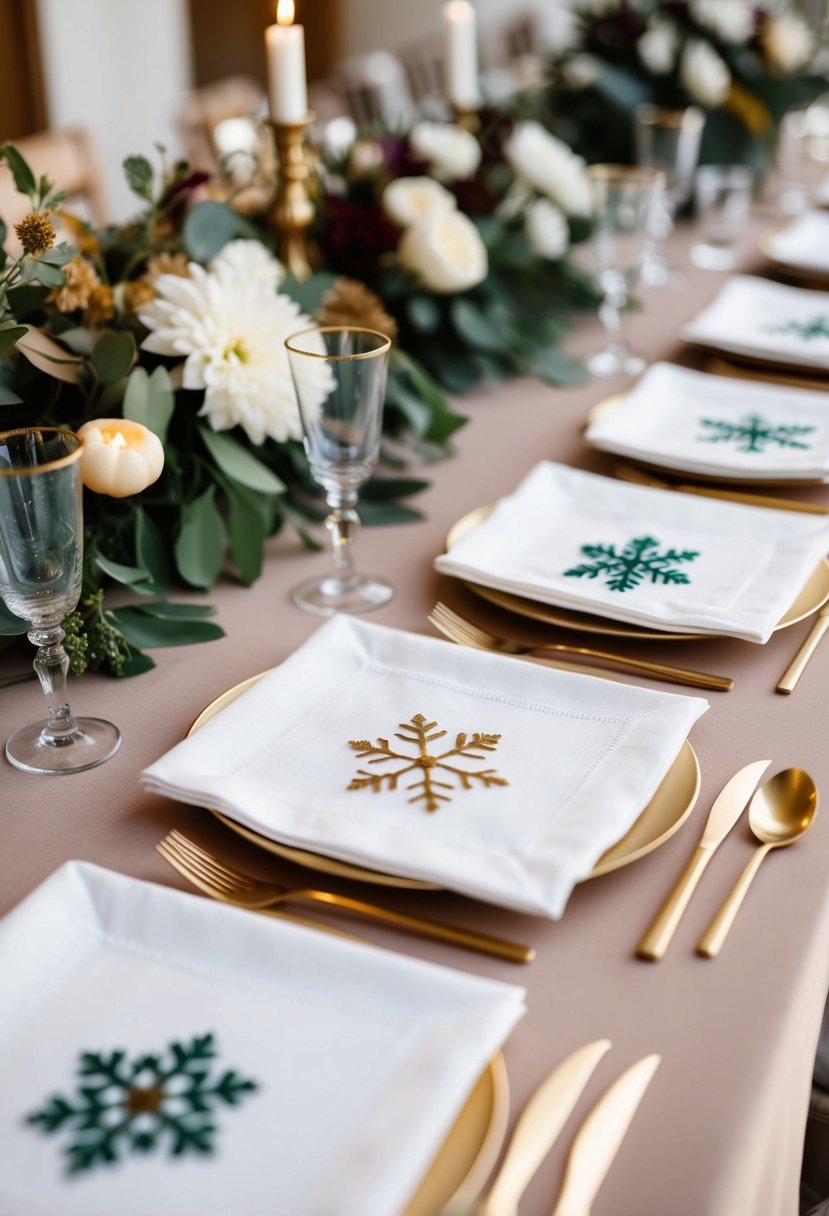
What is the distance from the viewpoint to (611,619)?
1.00 m

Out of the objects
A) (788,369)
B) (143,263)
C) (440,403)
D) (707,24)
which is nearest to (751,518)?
(440,403)

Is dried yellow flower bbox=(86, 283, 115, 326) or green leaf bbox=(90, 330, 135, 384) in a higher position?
dried yellow flower bbox=(86, 283, 115, 326)

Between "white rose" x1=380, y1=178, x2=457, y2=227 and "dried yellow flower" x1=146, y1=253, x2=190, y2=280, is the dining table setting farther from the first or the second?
"white rose" x1=380, y1=178, x2=457, y2=227

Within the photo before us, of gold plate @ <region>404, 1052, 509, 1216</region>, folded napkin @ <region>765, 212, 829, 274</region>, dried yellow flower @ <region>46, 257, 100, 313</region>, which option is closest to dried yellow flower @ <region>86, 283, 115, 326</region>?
dried yellow flower @ <region>46, 257, 100, 313</region>

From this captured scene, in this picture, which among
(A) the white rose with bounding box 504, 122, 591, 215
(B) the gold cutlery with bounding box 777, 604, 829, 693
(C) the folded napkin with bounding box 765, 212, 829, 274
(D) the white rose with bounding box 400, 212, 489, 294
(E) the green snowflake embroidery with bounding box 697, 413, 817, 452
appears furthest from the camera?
(C) the folded napkin with bounding box 765, 212, 829, 274

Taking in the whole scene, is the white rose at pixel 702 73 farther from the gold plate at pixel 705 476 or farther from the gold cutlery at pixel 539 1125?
the gold cutlery at pixel 539 1125

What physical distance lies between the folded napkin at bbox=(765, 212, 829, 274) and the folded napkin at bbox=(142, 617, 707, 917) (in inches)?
50.7

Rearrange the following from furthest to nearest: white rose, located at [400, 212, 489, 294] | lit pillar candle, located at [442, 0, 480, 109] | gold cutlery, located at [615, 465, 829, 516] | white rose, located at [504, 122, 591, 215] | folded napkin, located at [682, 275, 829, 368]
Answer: lit pillar candle, located at [442, 0, 480, 109]
white rose, located at [504, 122, 591, 215]
folded napkin, located at [682, 275, 829, 368]
white rose, located at [400, 212, 489, 294]
gold cutlery, located at [615, 465, 829, 516]

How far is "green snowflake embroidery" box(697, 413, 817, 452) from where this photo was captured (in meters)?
1.29

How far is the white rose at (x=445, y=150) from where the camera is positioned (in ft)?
5.28

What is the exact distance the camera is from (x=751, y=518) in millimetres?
1110

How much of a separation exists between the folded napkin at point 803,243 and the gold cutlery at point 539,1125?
157 cm

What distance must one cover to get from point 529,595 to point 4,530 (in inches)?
16.7

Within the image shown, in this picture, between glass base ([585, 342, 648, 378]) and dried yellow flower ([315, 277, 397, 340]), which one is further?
glass base ([585, 342, 648, 378])
